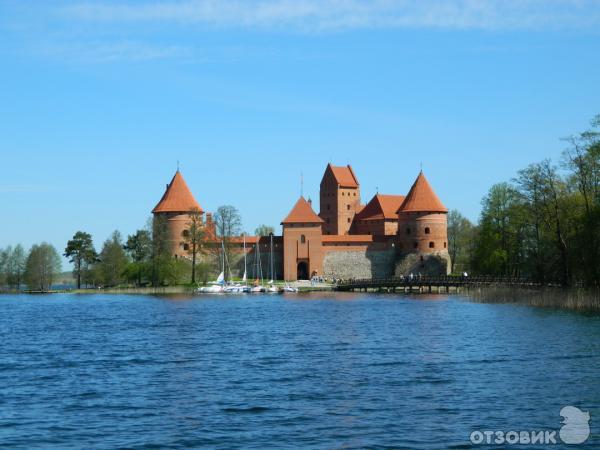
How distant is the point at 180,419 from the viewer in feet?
51.8

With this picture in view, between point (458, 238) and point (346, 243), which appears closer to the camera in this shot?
point (346, 243)

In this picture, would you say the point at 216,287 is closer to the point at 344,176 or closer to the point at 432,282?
the point at 432,282

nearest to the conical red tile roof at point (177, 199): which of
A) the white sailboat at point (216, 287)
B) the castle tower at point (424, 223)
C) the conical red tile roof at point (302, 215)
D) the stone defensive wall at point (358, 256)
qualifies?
the white sailboat at point (216, 287)

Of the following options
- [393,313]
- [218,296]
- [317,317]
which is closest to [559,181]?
[393,313]

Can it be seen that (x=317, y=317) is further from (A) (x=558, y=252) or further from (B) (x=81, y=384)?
(B) (x=81, y=384)

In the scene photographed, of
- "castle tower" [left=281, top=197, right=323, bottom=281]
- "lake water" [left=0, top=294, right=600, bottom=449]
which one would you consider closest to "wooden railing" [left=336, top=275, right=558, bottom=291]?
"castle tower" [left=281, top=197, right=323, bottom=281]

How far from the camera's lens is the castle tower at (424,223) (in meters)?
72.0

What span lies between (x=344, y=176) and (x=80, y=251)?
1117 inches

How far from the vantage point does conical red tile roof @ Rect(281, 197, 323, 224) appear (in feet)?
237

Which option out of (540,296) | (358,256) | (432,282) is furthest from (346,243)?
(540,296)

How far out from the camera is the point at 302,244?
72.1 meters

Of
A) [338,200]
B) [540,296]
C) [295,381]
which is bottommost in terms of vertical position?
[295,381]

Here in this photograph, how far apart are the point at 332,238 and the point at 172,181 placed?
1394 cm

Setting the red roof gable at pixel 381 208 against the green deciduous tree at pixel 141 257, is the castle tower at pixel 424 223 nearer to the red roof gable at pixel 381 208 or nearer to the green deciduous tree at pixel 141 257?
the red roof gable at pixel 381 208
